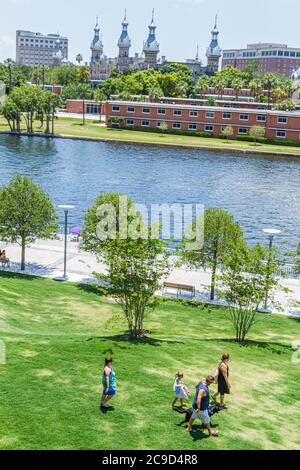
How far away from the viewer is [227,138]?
112812 mm

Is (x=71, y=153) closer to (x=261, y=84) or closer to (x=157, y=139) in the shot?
(x=157, y=139)

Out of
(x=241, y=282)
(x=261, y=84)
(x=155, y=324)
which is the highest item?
(x=261, y=84)

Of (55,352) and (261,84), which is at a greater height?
(261,84)

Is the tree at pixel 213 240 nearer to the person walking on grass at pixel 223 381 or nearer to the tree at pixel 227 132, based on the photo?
the person walking on grass at pixel 223 381

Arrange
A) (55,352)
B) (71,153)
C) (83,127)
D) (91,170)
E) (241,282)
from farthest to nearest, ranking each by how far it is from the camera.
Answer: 1. (83,127)
2. (71,153)
3. (91,170)
4. (241,282)
5. (55,352)

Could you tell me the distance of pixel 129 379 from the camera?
→ 16266 millimetres

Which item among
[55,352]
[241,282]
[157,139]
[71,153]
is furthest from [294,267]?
[157,139]

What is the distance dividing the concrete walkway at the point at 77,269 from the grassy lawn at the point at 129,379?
13.6 feet

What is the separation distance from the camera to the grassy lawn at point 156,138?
4021 inches

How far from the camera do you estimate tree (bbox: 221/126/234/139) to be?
11087 centimetres

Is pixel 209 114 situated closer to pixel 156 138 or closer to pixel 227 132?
pixel 227 132

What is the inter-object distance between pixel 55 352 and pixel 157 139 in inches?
3660

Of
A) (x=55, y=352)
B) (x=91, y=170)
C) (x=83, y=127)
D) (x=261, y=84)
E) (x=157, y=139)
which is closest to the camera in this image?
(x=55, y=352)

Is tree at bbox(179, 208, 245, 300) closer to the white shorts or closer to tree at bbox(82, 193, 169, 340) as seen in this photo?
tree at bbox(82, 193, 169, 340)
